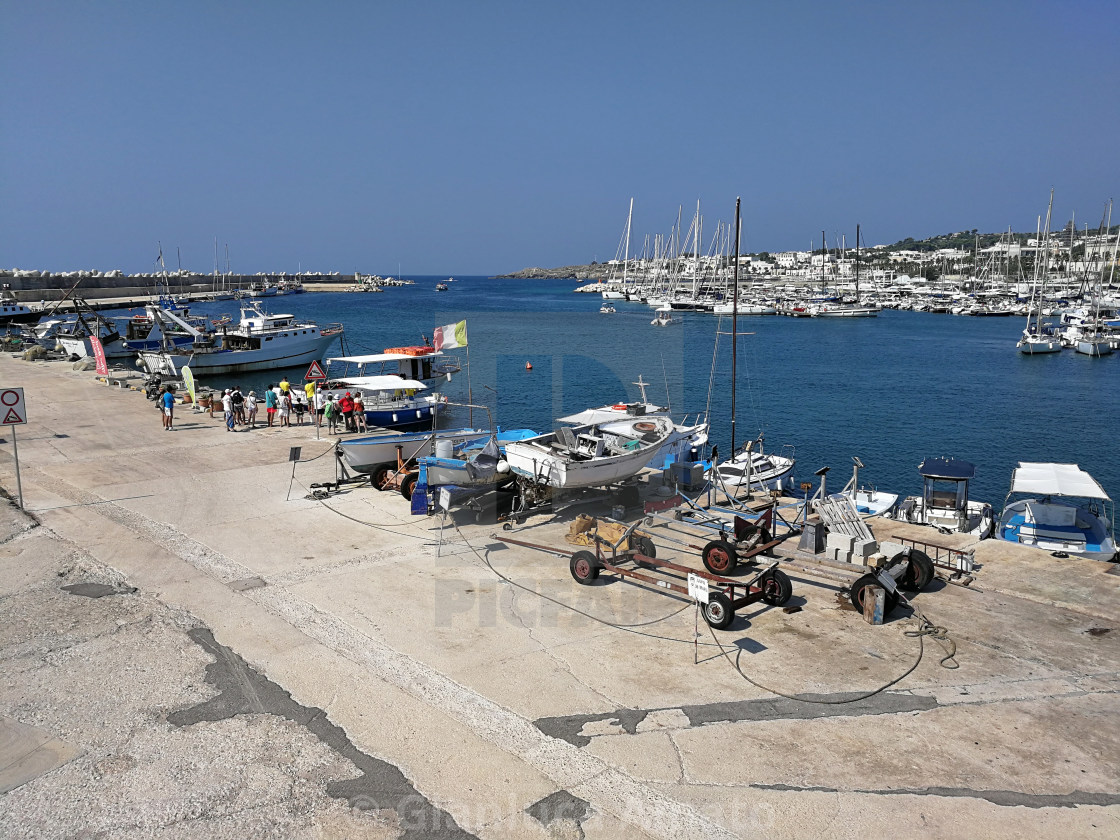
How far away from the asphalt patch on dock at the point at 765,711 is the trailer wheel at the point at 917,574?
10.5ft

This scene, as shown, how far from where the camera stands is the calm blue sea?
34531mm

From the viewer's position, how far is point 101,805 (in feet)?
22.0

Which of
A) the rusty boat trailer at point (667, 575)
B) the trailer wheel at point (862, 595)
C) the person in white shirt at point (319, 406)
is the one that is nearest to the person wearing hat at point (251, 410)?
the person in white shirt at point (319, 406)

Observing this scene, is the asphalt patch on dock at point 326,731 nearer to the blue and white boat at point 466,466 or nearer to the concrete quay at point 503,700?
the concrete quay at point 503,700

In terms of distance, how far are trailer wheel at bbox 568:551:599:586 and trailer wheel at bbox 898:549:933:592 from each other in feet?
15.2

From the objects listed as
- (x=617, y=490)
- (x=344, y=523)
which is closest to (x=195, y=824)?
(x=344, y=523)

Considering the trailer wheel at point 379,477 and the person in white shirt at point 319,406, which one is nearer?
the trailer wheel at point 379,477

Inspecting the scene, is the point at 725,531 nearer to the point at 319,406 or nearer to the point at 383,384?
the point at 319,406

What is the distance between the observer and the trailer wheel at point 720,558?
1180 centimetres

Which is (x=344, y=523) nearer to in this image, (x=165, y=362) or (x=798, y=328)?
(x=165, y=362)

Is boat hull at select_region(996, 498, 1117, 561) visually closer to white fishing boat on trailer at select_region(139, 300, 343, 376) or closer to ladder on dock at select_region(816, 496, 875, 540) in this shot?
ladder on dock at select_region(816, 496, 875, 540)

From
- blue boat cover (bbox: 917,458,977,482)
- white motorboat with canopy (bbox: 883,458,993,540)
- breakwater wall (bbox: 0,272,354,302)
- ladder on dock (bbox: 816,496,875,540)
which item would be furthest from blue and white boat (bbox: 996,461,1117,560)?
breakwater wall (bbox: 0,272,354,302)

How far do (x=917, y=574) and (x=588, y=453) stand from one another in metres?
7.03

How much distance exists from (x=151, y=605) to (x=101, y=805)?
4.57 m
